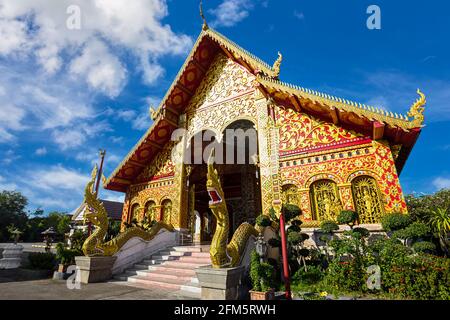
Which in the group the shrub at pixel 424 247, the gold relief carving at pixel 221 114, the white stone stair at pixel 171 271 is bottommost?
the white stone stair at pixel 171 271

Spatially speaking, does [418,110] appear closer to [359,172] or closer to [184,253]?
[359,172]

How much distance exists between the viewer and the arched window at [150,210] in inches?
448

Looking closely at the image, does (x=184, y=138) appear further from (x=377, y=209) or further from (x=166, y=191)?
(x=377, y=209)

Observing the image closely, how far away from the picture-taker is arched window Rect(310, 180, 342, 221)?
6.95m

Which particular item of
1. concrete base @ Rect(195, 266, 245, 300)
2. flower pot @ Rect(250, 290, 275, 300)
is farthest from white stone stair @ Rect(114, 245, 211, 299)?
flower pot @ Rect(250, 290, 275, 300)

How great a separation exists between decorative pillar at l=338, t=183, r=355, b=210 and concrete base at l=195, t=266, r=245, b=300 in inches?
160

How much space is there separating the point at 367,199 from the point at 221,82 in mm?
7512

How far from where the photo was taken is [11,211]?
37094 mm

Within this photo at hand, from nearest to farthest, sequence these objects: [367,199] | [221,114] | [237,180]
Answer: [367,199], [221,114], [237,180]

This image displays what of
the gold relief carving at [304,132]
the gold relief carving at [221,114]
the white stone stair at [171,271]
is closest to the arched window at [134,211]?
the white stone stair at [171,271]

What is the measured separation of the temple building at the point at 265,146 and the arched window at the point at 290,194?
0.11 feet

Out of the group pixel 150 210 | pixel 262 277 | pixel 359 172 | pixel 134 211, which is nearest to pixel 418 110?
pixel 359 172

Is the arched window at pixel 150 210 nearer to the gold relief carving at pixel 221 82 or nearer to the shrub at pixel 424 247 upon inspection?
the gold relief carving at pixel 221 82
